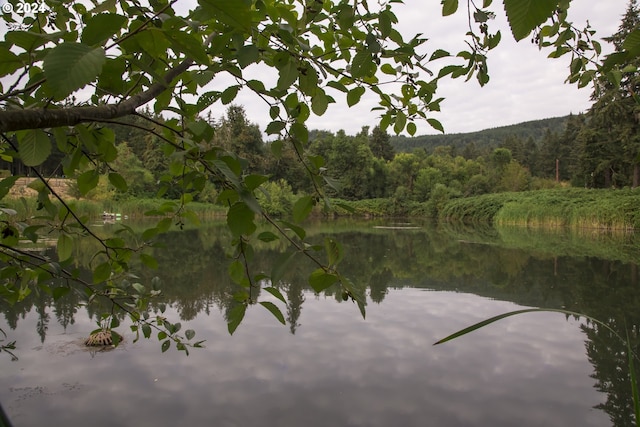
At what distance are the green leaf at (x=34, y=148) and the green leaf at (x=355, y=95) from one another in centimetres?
59

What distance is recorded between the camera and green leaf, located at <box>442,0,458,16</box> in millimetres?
771

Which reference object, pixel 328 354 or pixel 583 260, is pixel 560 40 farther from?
pixel 583 260

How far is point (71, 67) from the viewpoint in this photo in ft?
A: 1.13

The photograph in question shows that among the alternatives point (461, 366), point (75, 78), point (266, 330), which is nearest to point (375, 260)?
point (266, 330)

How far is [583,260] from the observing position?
26.3ft

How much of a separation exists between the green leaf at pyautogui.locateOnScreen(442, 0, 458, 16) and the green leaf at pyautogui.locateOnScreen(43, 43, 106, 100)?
2.07 ft

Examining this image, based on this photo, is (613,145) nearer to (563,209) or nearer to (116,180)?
(563,209)

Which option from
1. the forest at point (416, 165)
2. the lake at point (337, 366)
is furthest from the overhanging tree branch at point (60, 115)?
the forest at point (416, 165)

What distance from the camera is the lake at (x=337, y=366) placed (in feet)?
8.00

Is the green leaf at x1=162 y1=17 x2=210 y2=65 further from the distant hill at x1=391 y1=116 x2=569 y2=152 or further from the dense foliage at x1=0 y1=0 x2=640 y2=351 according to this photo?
the distant hill at x1=391 y1=116 x2=569 y2=152

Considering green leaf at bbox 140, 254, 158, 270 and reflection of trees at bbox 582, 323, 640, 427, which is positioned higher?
green leaf at bbox 140, 254, 158, 270

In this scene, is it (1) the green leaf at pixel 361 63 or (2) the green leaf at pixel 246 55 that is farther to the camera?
(1) the green leaf at pixel 361 63

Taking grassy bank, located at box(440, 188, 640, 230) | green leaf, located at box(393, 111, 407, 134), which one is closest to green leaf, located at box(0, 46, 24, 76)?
green leaf, located at box(393, 111, 407, 134)

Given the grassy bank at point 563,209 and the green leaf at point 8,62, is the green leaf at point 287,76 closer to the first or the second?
the green leaf at point 8,62
